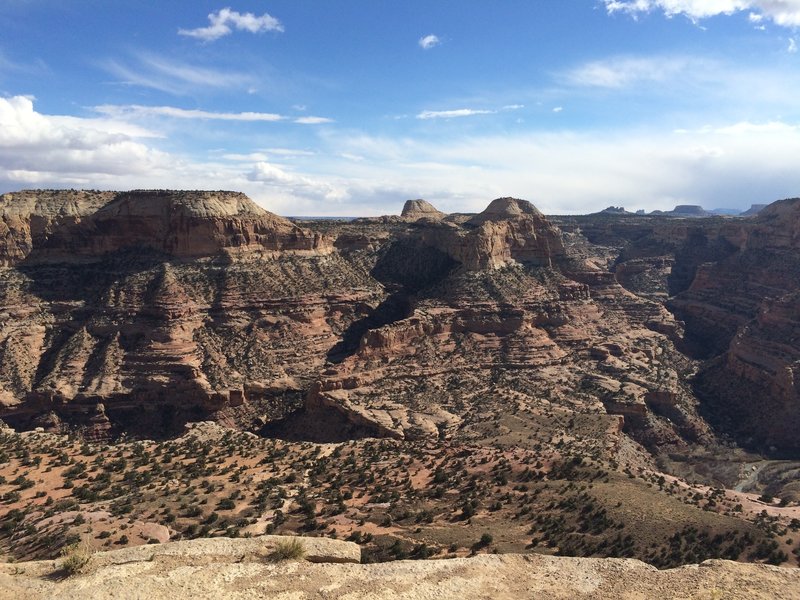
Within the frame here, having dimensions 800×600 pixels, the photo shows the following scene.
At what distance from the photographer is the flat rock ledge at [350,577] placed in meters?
14.9

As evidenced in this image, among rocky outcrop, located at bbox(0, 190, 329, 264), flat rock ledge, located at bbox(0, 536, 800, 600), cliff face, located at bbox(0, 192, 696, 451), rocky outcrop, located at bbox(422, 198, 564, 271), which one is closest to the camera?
flat rock ledge, located at bbox(0, 536, 800, 600)

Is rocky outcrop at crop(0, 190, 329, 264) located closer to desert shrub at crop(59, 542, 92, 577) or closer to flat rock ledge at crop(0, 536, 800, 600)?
flat rock ledge at crop(0, 536, 800, 600)

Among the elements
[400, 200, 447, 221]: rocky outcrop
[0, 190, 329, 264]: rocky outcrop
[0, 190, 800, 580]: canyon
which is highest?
[400, 200, 447, 221]: rocky outcrop

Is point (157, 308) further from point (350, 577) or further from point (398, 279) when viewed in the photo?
point (350, 577)

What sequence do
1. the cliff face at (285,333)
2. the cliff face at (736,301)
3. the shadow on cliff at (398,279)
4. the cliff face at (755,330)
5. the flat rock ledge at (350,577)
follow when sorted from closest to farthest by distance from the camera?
the flat rock ledge at (350,577)
the cliff face at (285,333)
the cliff face at (755,330)
the cliff face at (736,301)
the shadow on cliff at (398,279)

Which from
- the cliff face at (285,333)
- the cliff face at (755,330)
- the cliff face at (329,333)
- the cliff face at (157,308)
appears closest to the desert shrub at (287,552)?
the cliff face at (329,333)

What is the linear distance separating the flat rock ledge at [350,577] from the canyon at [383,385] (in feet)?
19.6

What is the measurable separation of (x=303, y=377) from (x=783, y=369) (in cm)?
5426

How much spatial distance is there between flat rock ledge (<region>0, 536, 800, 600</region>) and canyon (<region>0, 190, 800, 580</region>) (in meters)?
5.96

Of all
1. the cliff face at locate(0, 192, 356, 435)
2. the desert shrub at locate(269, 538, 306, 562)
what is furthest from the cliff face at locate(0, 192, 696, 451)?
the desert shrub at locate(269, 538, 306, 562)

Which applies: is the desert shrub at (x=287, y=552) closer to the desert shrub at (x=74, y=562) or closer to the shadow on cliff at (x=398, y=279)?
the desert shrub at (x=74, y=562)

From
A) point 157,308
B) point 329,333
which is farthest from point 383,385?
point 157,308

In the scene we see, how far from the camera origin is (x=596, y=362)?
7025 cm

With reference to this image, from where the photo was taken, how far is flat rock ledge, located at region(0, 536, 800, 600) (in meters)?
14.9
